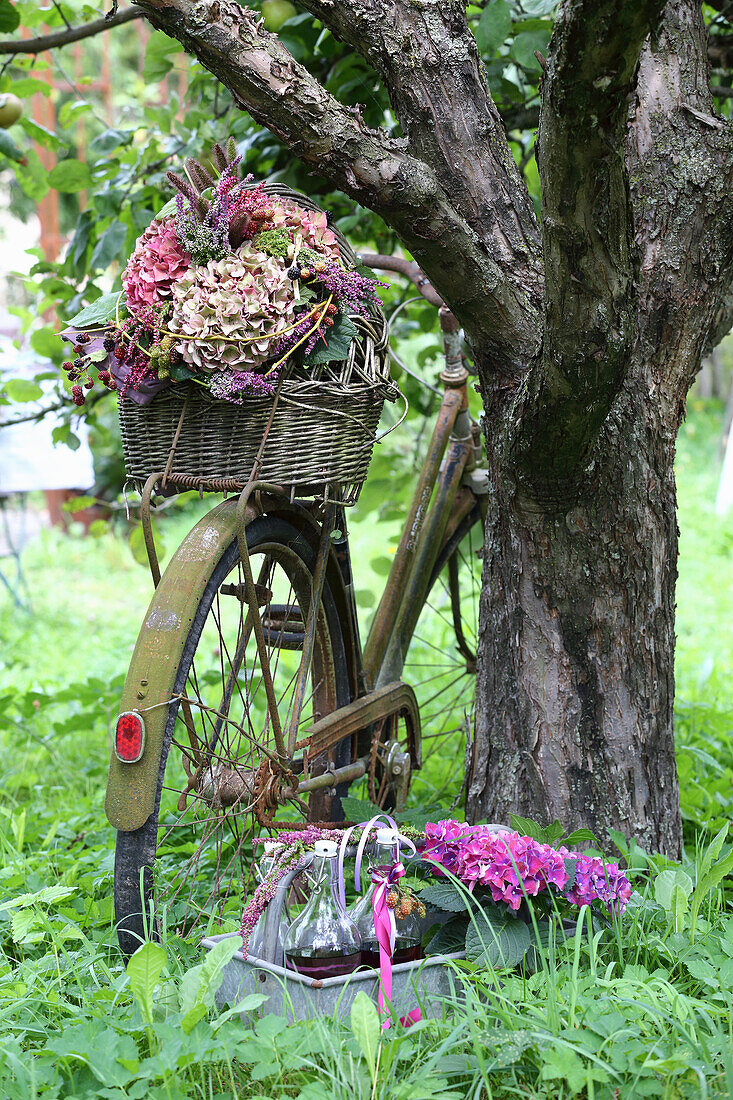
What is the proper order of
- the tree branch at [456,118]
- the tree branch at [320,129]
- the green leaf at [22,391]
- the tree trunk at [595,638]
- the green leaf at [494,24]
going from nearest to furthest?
1. the tree branch at [320,129]
2. the tree branch at [456,118]
3. the tree trunk at [595,638]
4. the green leaf at [494,24]
5. the green leaf at [22,391]

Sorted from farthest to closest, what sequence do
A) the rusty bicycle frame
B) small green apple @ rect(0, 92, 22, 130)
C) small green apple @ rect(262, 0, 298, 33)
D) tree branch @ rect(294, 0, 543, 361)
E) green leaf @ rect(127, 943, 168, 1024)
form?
small green apple @ rect(0, 92, 22, 130) → small green apple @ rect(262, 0, 298, 33) → tree branch @ rect(294, 0, 543, 361) → the rusty bicycle frame → green leaf @ rect(127, 943, 168, 1024)

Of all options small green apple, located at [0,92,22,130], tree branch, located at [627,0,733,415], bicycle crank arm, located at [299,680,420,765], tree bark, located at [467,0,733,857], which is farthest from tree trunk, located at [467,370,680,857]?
small green apple, located at [0,92,22,130]

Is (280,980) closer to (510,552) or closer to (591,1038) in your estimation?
(591,1038)

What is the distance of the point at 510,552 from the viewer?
1.71 metres

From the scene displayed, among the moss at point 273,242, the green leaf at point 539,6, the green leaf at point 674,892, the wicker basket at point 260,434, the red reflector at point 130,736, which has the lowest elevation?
the green leaf at point 674,892

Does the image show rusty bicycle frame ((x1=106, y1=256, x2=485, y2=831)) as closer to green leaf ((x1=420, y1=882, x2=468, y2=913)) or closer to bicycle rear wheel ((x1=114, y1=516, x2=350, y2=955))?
bicycle rear wheel ((x1=114, y1=516, x2=350, y2=955))

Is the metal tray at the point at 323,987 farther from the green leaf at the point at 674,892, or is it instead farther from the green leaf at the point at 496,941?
the green leaf at the point at 674,892

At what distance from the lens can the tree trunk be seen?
1.65m

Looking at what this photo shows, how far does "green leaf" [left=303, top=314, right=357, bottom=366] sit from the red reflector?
59cm

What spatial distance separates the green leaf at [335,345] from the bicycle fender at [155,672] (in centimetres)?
33

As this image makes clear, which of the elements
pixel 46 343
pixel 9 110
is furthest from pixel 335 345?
pixel 9 110

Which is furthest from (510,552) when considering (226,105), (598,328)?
(226,105)

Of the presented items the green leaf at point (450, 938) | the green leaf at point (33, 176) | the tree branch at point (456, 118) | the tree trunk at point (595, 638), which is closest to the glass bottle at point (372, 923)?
the green leaf at point (450, 938)

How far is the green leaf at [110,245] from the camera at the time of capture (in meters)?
2.15
